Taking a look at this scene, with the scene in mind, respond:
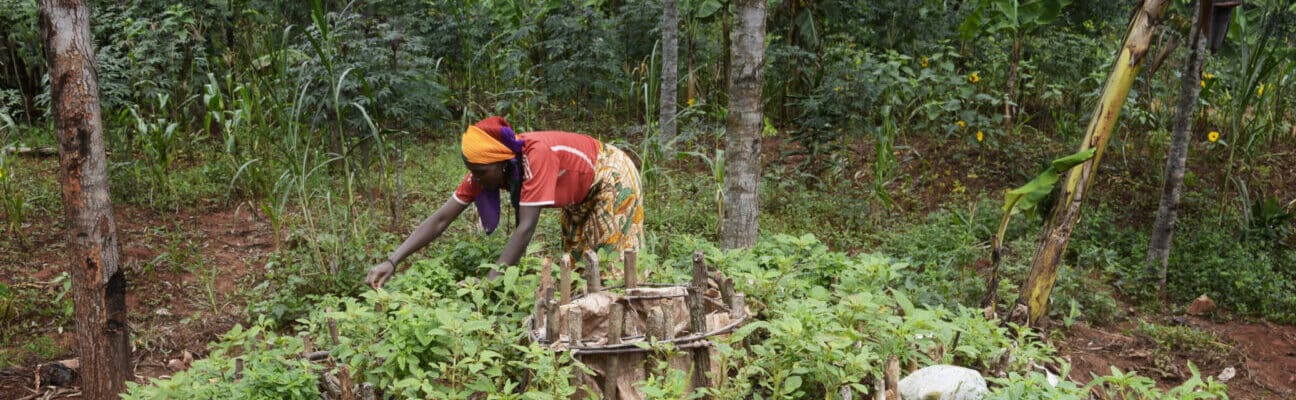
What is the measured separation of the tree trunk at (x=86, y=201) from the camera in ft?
10.0

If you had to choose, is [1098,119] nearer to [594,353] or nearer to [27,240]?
[594,353]

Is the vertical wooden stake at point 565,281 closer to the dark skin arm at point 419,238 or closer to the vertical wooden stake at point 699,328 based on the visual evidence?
the vertical wooden stake at point 699,328

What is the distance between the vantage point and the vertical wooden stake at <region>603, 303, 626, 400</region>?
2.45 metres

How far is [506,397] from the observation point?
210cm

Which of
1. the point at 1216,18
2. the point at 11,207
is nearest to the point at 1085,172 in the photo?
the point at 1216,18

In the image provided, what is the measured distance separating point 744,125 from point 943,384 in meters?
1.96

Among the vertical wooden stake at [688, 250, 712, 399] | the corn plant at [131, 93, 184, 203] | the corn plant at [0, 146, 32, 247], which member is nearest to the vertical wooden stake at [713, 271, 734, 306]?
the vertical wooden stake at [688, 250, 712, 399]

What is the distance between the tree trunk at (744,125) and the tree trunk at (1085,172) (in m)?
1.34

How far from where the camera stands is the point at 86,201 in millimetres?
3193

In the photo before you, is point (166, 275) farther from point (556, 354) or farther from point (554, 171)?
point (556, 354)

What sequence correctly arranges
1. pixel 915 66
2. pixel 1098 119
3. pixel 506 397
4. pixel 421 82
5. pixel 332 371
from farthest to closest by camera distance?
1. pixel 915 66
2. pixel 421 82
3. pixel 1098 119
4. pixel 332 371
5. pixel 506 397

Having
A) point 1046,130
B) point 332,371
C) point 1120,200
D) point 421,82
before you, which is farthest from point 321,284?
point 1046,130

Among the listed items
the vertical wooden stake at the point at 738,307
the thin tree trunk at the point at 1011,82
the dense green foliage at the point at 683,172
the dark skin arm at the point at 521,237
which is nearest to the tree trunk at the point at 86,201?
the dense green foliage at the point at 683,172

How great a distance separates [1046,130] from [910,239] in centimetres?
399
